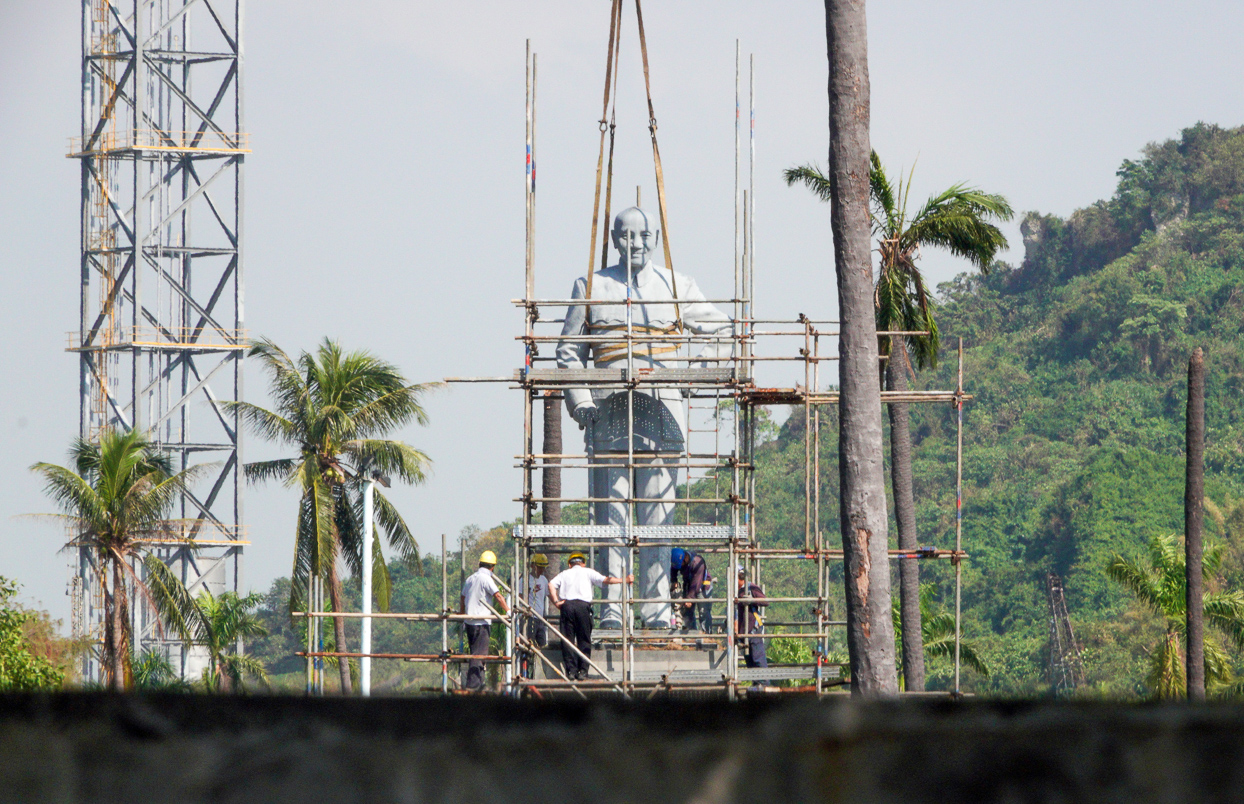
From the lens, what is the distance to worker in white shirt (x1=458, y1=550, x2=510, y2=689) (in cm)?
1523

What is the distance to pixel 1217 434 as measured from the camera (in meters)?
72.5

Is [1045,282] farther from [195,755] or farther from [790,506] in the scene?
[195,755]

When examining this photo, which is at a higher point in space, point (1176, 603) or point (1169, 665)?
point (1176, 603)

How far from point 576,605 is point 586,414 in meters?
2.91

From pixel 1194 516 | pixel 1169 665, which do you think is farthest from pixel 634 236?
pixel 1169 665

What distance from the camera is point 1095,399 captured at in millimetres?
80312

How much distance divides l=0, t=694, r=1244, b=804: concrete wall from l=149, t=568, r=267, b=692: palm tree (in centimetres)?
3287

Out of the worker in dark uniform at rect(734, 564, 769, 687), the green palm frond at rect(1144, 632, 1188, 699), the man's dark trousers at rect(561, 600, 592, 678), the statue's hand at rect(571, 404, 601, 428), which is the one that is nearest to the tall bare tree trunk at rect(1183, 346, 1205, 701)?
the green palm frond at rect(1144, 632, 1188, 699)

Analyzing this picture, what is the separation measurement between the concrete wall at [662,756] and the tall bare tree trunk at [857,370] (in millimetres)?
10793

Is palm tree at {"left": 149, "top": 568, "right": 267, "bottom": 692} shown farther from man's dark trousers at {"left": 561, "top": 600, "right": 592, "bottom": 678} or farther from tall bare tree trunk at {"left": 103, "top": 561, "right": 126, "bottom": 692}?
man's dark trousers at {"left": 561, "top": 600, "right": 592, "bottom": 678}

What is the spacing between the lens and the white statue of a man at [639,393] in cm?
1681

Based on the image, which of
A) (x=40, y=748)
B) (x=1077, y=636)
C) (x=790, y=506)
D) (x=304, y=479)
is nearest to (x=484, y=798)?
(x=40, y=748)

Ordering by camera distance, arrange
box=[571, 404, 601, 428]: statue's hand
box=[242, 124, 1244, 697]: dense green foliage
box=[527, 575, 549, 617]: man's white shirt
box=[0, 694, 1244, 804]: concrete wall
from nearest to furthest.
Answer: box=[0, 694, 1244, 804]: concrete wall
box=[527, 575, 549, 617]: man's white shirt
box=[571, 404, 601, 428]: statue's hand
box=[242, 124, 1244, 697]: dense green foliage

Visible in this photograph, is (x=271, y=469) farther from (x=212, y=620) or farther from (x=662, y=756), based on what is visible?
(x=662, y=756)
